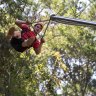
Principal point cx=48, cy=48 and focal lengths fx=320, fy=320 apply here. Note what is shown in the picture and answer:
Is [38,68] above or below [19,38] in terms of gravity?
below

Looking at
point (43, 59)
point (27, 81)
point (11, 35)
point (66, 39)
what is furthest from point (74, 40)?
point (11, 35)

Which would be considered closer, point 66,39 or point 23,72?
point 23,72

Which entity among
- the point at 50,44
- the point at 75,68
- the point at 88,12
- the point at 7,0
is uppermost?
the point at 7,0

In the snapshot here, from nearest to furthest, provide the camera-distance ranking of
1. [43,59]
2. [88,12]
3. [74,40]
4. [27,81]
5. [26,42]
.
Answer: [26,42], [27,81], [43,59], [74,40], [88,12]

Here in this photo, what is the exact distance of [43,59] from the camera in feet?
59.8

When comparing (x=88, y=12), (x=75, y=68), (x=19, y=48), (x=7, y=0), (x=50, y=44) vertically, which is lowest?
(x=75, y=68)

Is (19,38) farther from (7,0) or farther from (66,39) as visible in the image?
(66,39)

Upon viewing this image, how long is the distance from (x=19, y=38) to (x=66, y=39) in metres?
14.6

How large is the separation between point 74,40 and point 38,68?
4877mm

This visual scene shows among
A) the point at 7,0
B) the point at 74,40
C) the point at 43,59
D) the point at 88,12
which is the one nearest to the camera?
the point at 7,0

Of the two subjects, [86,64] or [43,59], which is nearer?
[43,59]

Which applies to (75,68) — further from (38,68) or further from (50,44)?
(38,68)

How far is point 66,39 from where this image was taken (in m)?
21.9

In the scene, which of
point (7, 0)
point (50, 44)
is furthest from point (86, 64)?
point (7, 0)
